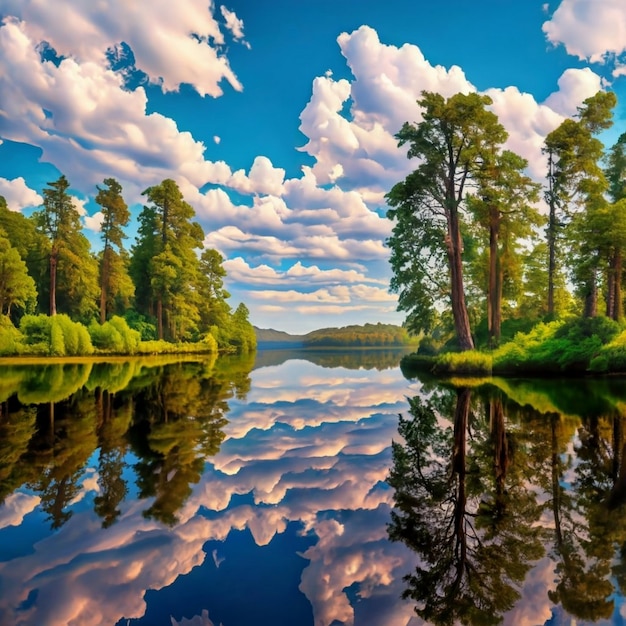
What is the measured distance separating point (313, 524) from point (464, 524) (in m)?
1.43

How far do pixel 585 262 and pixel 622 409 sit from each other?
18267mm

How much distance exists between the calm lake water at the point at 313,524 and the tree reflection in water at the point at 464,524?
2cm

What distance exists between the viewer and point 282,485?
5.37 metres

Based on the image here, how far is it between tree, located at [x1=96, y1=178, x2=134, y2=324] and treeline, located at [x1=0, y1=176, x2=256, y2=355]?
11cm

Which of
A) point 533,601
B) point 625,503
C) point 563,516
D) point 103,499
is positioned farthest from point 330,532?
point 625,503

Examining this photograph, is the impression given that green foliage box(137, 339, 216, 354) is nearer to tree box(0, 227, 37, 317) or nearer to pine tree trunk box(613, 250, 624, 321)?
tree box(0, 227, 37, 317)

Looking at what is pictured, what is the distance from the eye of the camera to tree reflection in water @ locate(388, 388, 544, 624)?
2900mm

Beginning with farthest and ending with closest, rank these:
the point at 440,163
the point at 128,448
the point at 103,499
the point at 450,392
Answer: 1. the point at 440,163
2. the point at 450,392
3. the point at 128,448
4. the point at 103,499

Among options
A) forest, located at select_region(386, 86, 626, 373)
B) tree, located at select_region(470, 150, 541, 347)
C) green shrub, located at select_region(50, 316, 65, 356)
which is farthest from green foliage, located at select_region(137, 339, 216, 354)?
tree, located at select_region(470, 150, 541, 347)

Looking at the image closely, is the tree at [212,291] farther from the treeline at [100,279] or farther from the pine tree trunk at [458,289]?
the pine tree trunk at [458,289]

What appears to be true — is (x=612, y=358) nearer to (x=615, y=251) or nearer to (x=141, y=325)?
(x=615, y=251)

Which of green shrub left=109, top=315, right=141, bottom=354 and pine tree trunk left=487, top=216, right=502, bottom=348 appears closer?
pine tree trunk left=487, top=216, right=502, bottom=348

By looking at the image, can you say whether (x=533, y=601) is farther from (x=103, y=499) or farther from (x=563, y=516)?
(x=103, y=499)

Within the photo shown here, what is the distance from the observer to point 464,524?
13.0 feet
